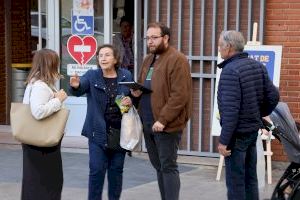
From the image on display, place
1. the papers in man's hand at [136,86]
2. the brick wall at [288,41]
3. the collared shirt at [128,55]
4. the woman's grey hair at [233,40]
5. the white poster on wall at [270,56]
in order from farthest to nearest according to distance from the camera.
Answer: the collared shirt at [128,55]
the brick wall at [288,41]
the white poster on wall at [270,56]
the papers in man's hand at [136,86]
the woman's grey hair at [233,40]

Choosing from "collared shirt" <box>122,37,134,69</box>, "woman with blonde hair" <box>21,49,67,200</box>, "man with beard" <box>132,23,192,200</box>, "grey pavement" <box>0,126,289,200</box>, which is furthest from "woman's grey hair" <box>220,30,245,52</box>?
"collared shirt" <box>122,37,134,69</box>

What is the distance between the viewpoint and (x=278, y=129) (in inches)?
263

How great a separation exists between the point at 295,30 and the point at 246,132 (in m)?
3.37

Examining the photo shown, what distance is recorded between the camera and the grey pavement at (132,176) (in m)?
8.04

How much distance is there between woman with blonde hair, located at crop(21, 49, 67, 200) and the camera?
618 centimetres

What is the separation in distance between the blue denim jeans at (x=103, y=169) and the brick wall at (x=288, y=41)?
3270 mm

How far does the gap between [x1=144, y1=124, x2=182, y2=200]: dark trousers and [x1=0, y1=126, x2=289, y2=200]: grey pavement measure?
1.06 meters

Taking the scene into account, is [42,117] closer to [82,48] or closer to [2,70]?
[82,48]

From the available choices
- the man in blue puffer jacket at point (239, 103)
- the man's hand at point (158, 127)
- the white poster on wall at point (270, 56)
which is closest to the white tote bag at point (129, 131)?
the man's hand at point (158, 127)

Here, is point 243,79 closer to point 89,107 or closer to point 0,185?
point 89,107

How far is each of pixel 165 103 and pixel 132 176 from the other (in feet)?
8.38

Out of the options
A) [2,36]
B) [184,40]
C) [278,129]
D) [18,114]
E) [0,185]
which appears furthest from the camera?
[2,36]

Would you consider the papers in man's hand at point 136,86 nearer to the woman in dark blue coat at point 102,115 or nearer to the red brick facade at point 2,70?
the woman in dark blue coat at point 102,115

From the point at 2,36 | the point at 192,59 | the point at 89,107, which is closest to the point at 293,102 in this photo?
the point at 192,59
